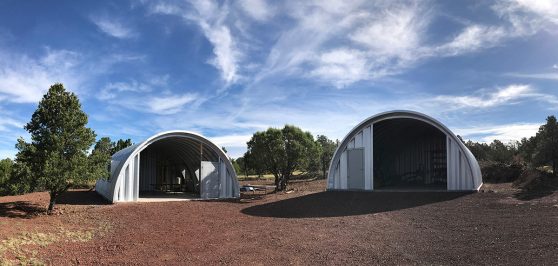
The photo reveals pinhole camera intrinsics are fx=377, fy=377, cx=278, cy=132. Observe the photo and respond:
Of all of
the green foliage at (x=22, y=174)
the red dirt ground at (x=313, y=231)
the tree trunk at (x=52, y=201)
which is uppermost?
the green foliage at (x=22, y=174)

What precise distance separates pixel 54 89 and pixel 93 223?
6.88 metres

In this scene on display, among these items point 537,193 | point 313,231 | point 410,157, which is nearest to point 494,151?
point 410,157

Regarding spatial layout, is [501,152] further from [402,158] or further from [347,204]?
[347,204]

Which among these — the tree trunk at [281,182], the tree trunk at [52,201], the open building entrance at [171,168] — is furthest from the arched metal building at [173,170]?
the tree trunk at [281,182]

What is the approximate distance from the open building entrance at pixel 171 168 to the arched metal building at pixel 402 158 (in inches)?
393

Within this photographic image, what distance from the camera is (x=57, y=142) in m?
17.7

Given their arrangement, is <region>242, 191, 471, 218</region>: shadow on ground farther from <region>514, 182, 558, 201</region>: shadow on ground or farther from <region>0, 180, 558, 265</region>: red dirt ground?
<region>514, 182, 558, 201</region>: shadow on ground

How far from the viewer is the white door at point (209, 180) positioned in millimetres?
26031

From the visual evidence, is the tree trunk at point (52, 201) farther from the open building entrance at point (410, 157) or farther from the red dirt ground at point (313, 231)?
the open building entrance at point (410, 157)

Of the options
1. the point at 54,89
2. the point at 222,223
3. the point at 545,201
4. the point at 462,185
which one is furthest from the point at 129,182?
the point at 545,201

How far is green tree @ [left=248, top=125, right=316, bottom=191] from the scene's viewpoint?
34.8m

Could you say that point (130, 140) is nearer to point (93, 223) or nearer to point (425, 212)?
point (93, 223)

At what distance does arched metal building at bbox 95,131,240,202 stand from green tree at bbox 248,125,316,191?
6.75 meters

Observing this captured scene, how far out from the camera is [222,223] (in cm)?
1631
